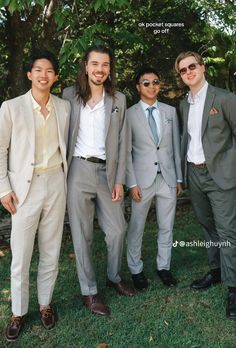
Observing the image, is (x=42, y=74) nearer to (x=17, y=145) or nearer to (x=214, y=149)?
(x=17, y=145)

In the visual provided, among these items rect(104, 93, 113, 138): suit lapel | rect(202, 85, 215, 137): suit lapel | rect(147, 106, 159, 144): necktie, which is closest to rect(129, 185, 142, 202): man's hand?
rect(147, 106, 159, 144): necktie

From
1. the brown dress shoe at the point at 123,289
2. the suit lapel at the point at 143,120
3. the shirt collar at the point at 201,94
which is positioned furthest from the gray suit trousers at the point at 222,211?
the brown dress shoe at the point at 123,289

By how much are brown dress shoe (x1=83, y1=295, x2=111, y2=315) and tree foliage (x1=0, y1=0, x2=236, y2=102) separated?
2.23 m

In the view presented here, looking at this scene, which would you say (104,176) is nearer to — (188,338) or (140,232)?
(140,232)

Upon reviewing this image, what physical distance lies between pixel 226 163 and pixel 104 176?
107 cm

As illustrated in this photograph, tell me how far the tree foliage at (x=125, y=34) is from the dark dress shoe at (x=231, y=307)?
259cm

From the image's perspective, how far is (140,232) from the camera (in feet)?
13.9

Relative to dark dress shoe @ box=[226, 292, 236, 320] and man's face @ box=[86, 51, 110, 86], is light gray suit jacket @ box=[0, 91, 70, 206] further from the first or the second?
dark dress shoe @ box=[226, 292, 236, 320]

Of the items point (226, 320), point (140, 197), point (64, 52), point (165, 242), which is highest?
point (64, 52)

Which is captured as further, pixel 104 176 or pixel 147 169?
pixel 147 169


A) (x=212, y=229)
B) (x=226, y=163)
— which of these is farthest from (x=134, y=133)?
(x=212, y=229)

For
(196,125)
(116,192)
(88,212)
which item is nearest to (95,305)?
(88,212)

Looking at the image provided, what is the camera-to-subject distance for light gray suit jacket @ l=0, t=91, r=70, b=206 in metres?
3.20

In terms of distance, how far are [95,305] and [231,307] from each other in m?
1.18
